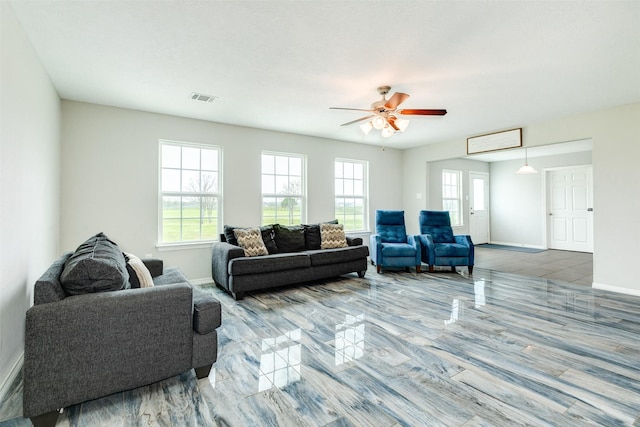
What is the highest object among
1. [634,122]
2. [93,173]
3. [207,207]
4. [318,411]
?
[634,122]

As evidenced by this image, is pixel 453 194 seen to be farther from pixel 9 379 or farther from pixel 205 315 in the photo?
pixel 9 379

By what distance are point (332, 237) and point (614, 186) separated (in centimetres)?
391

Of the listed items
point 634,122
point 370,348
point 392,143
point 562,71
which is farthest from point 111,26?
point 634,122

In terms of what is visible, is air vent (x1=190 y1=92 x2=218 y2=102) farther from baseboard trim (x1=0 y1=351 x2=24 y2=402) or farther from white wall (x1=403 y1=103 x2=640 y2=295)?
white wall (x1=403 y1=103 x2=640 y2=295)

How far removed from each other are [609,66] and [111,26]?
4373mm

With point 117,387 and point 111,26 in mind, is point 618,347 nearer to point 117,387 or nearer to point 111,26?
point 117,387

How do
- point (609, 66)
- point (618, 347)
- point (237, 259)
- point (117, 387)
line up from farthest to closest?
point (237, 259)
point (609, 66)
point (618, 347)
point (117, 387)

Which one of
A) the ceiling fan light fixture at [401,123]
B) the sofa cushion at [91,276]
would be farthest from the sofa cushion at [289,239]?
the sofa cushion at [91,276]

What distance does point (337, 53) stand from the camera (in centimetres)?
271

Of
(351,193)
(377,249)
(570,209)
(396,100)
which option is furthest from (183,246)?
(570,209)

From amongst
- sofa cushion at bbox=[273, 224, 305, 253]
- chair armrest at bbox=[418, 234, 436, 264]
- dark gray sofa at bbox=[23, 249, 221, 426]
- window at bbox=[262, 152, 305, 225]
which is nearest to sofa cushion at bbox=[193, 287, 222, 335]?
dark gray sofa at bbox=[23, 249, 221, 426]

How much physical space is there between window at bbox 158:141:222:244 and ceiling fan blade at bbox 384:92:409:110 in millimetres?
2922

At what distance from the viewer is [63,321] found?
166cm

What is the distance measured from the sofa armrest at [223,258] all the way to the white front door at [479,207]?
23.0ft
